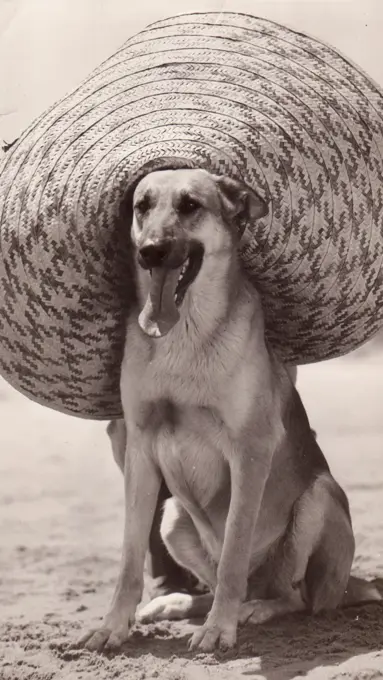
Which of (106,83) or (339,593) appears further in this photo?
(339,593)

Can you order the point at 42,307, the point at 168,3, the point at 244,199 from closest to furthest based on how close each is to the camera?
1. the point at 244,199
2. the point at 42,307
3. the point at 168,3

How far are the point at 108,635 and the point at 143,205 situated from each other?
0.84 metres

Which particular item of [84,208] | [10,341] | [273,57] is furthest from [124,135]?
[10,341]

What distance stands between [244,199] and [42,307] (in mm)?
470

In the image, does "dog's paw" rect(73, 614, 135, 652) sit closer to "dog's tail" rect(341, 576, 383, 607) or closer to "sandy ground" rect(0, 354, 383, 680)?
"sandy ground" rect(0, 354, 383, 680)

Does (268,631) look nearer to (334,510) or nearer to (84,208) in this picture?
(334,510)

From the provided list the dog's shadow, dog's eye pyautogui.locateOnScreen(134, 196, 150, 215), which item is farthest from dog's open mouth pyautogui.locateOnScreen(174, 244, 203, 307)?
the dog's shadow

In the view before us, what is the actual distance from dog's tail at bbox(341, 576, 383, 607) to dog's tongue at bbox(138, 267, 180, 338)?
784 mm

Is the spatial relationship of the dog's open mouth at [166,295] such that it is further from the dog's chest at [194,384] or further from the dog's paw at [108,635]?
the dog's paw at [108,635]

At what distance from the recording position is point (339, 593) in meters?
2.19

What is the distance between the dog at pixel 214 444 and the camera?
1848mm

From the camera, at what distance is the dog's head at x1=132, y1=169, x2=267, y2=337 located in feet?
5.88

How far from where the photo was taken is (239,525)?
2035 mm

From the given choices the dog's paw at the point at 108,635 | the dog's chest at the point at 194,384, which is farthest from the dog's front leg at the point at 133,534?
the dog's chest at the point at 194,384
